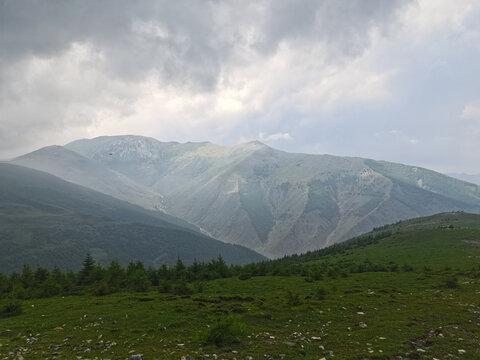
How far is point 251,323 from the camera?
24.5 m

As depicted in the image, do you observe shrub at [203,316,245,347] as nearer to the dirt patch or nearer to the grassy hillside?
the grassy hillside

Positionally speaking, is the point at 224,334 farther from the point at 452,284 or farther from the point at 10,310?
the point at 452,284

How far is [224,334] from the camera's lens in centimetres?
1934

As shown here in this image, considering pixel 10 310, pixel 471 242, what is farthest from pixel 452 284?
pixel 471 242

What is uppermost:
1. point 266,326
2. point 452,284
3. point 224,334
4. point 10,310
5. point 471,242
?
point 224,334

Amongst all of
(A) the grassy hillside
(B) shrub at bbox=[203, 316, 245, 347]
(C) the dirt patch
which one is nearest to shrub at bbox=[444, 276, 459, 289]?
(A) the grassy hillside

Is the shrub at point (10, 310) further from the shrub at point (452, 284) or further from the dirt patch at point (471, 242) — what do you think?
the dirt patch at point (471, 242)

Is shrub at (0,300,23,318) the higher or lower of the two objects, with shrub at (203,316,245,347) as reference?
lower

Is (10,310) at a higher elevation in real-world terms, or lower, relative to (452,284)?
lower

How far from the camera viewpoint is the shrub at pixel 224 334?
62.8 ft

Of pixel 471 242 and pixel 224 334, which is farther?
pixel 471 242

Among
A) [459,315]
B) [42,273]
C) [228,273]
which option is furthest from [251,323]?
[42,273]

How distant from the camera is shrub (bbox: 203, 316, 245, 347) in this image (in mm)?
19141

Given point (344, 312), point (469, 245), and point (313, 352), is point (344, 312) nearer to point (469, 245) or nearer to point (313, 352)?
point (313, 352)
